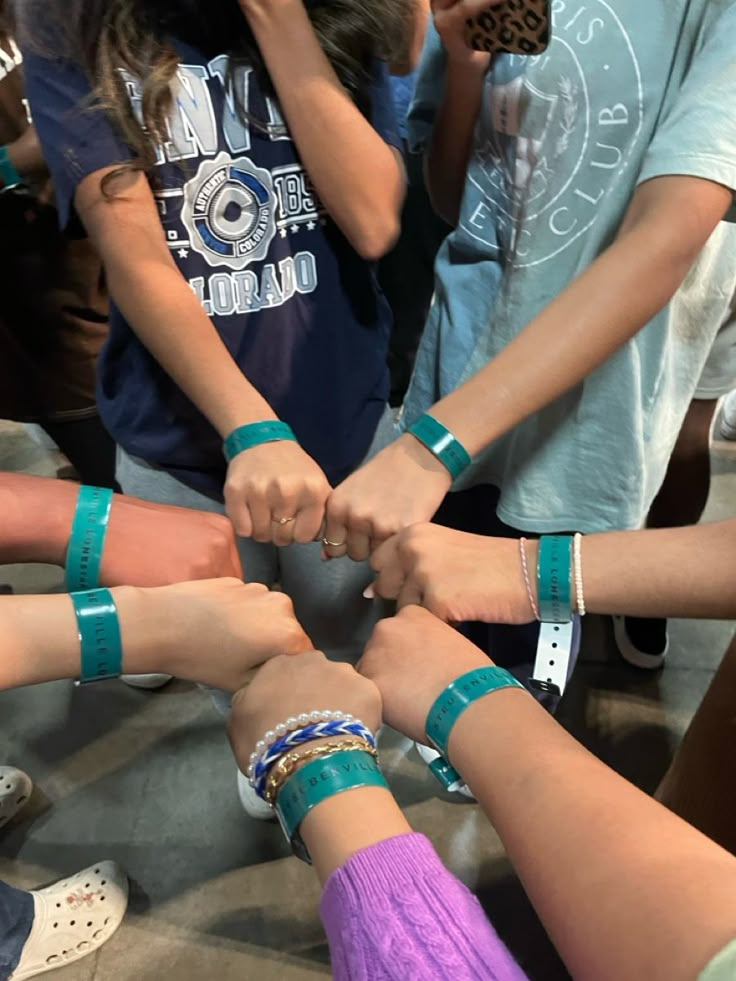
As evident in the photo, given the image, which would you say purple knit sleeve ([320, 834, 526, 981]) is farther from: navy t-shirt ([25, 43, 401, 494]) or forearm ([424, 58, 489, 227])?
forearm ([424, 58, 489, 227])

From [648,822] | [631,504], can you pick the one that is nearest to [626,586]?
[631,504]

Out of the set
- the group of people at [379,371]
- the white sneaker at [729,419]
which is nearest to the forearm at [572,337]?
the group of people at [379,371]

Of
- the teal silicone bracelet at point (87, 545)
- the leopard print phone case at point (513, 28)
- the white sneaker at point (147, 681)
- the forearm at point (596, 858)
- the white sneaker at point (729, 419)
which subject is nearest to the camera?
the forearm at point (596, 858)

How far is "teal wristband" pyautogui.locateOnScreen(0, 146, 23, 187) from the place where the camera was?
1079 mm

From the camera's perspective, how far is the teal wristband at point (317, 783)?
1.61 ft

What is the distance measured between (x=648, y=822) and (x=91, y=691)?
1197 mm

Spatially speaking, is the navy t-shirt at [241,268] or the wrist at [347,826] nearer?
the wrist at [347,826]

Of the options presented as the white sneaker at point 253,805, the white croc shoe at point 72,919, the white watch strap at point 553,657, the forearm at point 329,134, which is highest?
the forearm at point 329,134

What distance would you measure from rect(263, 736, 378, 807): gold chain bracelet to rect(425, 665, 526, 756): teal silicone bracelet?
7cm

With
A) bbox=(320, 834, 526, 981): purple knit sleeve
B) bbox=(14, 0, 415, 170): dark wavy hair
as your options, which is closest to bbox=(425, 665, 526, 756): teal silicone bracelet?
bbox=(320, 834, 526, 981): purple knit sleeve

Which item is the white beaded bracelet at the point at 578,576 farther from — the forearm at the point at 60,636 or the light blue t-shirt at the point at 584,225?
the forearm at the point at 60,636

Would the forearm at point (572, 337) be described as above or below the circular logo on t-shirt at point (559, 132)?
below

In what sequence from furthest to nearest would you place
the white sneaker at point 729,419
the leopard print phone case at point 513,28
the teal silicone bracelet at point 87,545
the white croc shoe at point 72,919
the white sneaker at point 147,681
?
the white sneaker at point 729,419, the white sneaker at point 147,681, the white croc shoe at point 72,919, the teal silicone bracelet at point 87,545, the leopard print phone case at point 513,28

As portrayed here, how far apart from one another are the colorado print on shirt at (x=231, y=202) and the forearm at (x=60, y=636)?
0.32m
